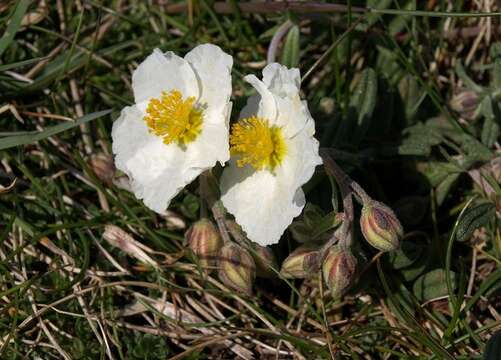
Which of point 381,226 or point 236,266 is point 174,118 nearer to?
point 236,266

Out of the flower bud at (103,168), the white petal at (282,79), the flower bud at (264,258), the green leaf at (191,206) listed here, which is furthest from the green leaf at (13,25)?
the flower bud at (264,258)

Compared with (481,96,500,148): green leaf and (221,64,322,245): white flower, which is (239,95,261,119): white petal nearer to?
(221,64,322,245): white flower

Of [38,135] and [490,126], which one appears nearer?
[38,135]

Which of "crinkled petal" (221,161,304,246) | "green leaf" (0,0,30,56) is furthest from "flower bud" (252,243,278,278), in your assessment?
"green leaf" (0,0,30,56)

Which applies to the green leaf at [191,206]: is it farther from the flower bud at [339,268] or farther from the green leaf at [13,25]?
the green leaf at [13,25]

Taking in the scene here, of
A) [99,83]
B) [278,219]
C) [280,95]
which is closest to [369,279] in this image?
[278,219]

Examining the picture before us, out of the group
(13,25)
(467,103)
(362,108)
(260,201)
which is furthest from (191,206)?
(467,103)
